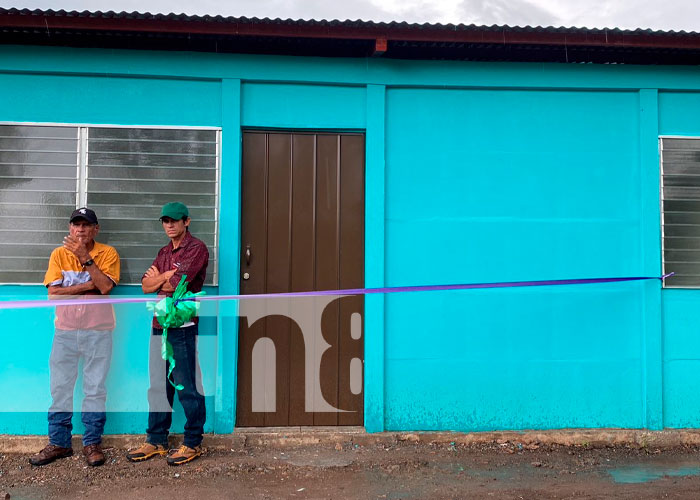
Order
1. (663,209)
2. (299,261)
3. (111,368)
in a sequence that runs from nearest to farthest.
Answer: (111,368) → (299,261) → (663,209)

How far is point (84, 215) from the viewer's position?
4801 millimetres

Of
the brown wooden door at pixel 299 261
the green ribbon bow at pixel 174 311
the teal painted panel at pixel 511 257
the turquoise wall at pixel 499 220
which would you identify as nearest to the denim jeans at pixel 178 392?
the green ribbon bow at pixel 174 311

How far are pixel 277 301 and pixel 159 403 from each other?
119cm

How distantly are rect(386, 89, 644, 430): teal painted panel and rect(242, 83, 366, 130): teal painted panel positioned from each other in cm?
33

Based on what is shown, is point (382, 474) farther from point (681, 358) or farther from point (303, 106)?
point (303, 106)

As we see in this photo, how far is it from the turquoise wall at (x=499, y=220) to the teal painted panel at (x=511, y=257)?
0.01m

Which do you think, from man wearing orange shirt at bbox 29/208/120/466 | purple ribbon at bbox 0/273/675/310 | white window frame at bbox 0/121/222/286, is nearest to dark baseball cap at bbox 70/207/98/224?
man wearing orange shirt at bbox 29/208/120/466

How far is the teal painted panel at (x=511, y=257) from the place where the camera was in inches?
213

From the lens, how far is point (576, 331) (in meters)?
5.48

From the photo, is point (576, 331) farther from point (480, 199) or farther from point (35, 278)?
point (35, 278)

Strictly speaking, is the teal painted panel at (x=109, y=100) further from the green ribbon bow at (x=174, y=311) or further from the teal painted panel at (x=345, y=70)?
the green ribbon bow at (x=174, y=311)

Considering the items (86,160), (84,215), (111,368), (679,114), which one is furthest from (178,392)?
(679,114)

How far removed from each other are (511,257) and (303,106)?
2108 millimetres

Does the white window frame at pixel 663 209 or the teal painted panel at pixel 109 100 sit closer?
the teal painted panel at pixel 109 100
